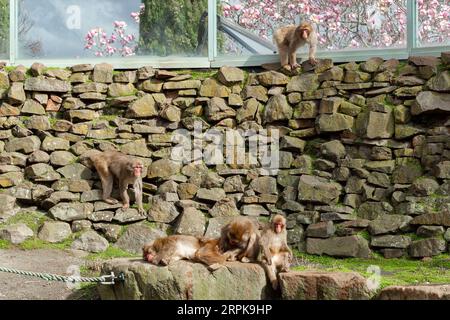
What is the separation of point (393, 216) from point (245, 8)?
4.55 m

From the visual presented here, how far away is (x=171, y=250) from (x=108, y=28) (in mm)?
6317

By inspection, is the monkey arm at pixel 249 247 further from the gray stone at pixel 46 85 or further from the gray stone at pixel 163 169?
the gray stone at pixel 46 85

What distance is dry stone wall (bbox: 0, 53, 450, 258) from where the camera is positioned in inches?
460

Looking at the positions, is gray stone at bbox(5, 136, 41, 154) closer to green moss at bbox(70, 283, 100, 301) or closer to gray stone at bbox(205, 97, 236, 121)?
gray stone at bbox(205, 97, 236, 121)

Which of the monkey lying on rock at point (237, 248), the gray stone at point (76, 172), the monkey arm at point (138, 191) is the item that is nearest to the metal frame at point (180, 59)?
the gray stone at point (76, 172)

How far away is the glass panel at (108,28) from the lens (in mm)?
13648

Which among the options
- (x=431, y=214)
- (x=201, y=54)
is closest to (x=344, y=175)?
(x=431, y=214)

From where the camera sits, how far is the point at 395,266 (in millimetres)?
10688

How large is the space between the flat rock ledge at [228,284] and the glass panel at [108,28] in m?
6.10

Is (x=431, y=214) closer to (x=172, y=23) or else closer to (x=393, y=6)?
(x=393, y=6)

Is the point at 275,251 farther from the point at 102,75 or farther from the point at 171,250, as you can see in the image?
the point at 102,75

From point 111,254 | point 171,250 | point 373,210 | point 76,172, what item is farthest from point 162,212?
point 171,250

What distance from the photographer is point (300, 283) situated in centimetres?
796

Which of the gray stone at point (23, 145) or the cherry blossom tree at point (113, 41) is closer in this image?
the gray stone at point (23, 145)
